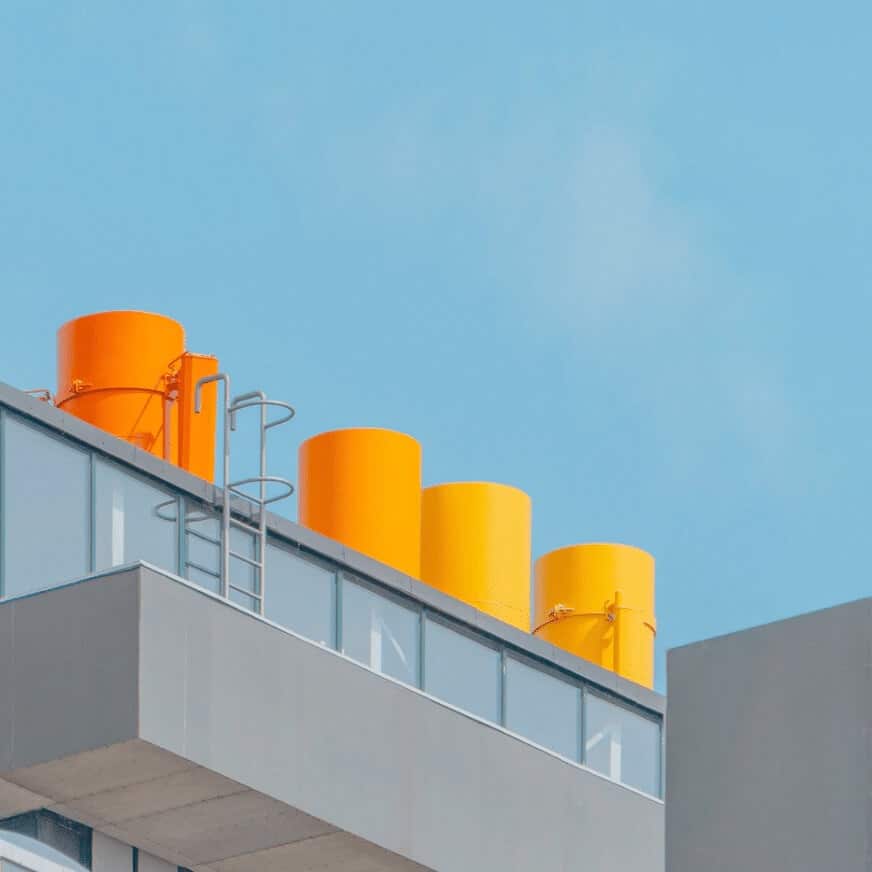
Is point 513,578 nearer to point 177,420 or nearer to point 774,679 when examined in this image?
point 177,420

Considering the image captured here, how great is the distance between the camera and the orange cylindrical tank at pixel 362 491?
3400cm

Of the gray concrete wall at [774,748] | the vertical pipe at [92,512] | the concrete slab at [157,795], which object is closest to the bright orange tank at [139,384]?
the vertical pipe at [92,512]

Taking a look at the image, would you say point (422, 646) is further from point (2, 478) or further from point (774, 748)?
point (774, 748)

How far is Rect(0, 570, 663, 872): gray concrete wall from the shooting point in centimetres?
2473

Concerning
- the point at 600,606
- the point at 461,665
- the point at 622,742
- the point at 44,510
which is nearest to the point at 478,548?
the point at 600,606

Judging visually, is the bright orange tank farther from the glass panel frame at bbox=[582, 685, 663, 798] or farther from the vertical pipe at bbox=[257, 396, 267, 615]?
the glass panel frame at bbox=[582, 685, 663, 798]

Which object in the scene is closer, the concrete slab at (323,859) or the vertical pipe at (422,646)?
the concrete slab at (323,859)

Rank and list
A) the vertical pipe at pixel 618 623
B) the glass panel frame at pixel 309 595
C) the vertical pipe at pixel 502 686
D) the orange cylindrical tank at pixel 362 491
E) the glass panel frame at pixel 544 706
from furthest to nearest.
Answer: the vertical pipe at pixel 618 623, the orange cylindrical tank at pixel 362 491, the glass panel frame at pixel 544 706, the vertical pipe at pixel 502 686, the glass panel frame at pixel 309 595

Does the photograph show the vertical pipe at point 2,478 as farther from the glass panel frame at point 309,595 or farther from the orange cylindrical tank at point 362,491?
the orange cylindrical tank at point 362,491

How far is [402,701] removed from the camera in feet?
90.7

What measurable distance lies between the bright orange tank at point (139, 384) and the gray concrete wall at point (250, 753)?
474 centimetres

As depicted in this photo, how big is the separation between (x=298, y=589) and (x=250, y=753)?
3141 millimetres

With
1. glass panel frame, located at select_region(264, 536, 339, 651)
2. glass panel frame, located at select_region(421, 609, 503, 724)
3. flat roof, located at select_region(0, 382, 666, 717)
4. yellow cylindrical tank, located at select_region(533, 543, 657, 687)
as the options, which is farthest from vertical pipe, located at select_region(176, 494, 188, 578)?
yellow cylindrical tank, located at select_region(533, 543, 657, 687)

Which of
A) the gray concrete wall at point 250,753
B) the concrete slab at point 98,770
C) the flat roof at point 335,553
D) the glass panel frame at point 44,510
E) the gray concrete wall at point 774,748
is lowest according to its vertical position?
the gray concrete wall at point 774,748
